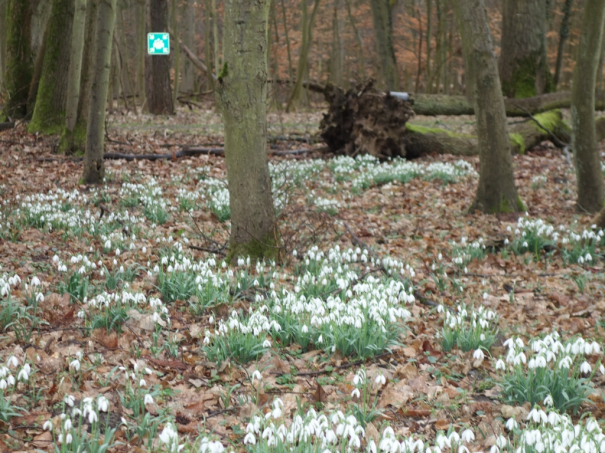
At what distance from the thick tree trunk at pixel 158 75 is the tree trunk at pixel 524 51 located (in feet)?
36.4

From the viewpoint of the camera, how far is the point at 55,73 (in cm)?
1296

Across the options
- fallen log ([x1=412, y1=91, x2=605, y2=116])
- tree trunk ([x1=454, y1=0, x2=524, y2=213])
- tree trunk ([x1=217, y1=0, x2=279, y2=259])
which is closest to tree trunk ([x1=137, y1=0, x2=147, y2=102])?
fallen log ([x1=412, y1=91, x2=605, y2=116])

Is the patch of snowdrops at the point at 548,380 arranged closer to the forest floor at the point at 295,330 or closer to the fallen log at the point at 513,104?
the forest floor at the point at 295,330

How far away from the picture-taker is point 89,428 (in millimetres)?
2990

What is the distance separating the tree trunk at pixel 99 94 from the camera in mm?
8359

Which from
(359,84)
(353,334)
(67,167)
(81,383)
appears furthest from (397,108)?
(81,383)

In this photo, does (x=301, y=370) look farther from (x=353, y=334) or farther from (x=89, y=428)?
(x=89, y=428)

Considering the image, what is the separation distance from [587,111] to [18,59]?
13357 mm

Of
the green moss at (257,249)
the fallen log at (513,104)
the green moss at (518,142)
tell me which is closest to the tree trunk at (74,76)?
the green moss at (257,249)

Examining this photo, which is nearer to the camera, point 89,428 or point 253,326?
point 89,428

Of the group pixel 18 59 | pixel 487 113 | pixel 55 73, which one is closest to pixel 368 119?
pixel 487 113

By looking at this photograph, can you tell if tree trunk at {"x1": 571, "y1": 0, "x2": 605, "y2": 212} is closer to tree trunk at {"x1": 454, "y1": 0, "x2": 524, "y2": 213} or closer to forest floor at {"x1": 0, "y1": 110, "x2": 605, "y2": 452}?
forest floor at {"x1": 0, "y1": 110, "x2": 605, "y2": 452}

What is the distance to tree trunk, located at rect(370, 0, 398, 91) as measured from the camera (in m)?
19.2

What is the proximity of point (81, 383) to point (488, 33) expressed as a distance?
6.44 m
